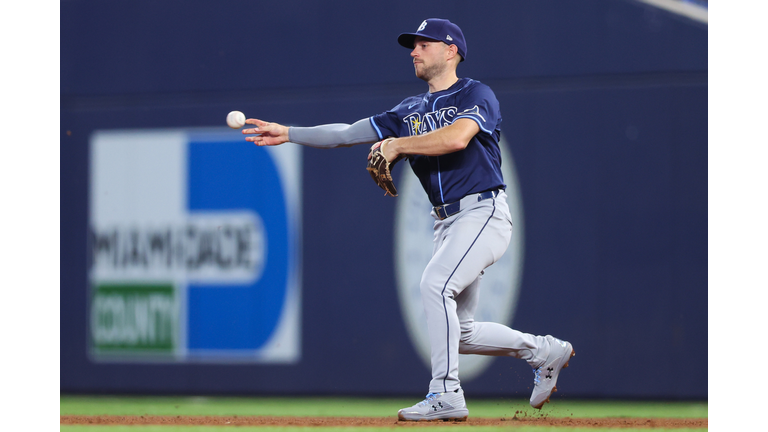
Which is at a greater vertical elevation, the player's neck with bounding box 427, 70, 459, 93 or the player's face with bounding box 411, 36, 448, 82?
the player's face with bounding box 411, 36, 448, 82

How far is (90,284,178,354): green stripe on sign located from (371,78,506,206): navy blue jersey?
3.47 meters

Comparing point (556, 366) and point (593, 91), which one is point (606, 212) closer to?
point (593, 91)

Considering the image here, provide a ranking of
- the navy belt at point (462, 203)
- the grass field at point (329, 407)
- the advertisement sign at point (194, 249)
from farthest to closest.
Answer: the advertisement sign at point (194, 249) → the grass field at point (329, 407) → the navy belt at point (462, 203)

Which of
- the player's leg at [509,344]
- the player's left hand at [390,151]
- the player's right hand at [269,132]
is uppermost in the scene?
the player's right hand at [269,132]

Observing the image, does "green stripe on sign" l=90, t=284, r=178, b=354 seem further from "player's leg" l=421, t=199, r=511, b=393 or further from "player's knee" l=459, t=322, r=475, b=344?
"player's leg" l=421, t=199, r=511, b=393

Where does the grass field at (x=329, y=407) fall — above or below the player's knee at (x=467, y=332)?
below

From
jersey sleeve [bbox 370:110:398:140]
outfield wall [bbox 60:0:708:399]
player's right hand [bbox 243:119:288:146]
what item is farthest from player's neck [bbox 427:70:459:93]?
outfield wall [bbox 60:0:708:399]

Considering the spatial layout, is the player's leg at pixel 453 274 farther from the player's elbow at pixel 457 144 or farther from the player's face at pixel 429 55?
the player's face at pixel 429 55

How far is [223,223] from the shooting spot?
650 cm

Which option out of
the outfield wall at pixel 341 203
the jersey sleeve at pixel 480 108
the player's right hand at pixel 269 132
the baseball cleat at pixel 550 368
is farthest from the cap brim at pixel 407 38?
the outfield wall at pixel 341 203

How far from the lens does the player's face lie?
3.74 metres

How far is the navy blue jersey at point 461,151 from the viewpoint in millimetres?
3590

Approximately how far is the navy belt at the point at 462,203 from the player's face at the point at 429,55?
2.10ft

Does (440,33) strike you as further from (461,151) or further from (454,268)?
(454,268)
